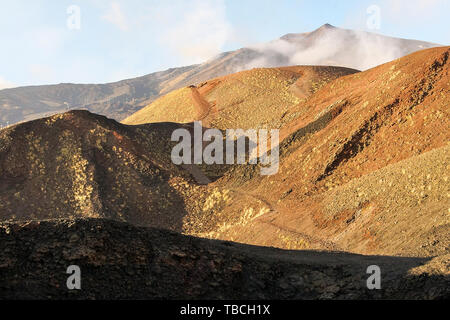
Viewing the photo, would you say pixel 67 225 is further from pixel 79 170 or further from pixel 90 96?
pixel 90 96

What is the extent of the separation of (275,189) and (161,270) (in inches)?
707

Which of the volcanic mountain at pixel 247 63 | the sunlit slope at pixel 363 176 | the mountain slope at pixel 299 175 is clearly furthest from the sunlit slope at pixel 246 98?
the volcanic mountain at pixel 247 63

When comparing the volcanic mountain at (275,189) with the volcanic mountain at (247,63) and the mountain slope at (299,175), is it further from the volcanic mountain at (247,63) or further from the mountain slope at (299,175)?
the volcanic mountain at (247,63)

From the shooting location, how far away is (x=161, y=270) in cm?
1093

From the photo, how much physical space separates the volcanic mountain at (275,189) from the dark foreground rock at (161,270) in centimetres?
5

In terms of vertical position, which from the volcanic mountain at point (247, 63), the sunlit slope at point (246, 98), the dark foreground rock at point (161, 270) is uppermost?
the volcanic mountain at point (247, 63)

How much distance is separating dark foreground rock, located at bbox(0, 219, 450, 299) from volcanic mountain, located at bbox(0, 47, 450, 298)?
50 mm

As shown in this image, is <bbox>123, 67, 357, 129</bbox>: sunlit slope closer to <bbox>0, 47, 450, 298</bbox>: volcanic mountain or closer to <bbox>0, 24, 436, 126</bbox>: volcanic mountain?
<bbox>0, 47, 450, 298</bbox>: volcanic mountain

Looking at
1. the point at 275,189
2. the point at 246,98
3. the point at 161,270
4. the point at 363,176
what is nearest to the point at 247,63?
the point at 246,98

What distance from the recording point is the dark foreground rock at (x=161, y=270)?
397 inches

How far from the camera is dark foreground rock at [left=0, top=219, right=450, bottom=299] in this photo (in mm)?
10094

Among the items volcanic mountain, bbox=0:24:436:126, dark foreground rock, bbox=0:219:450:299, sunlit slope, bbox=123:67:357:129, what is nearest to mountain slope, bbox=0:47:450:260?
sunlit slope, bbox=123:67:357:129

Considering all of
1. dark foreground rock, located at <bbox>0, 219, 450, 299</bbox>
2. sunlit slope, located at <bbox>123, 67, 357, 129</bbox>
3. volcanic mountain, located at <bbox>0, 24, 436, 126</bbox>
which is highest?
volcanic mountain, located at <bbox>0, 24, 436, 126</bbox>

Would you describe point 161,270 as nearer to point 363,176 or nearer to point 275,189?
point 363,176
